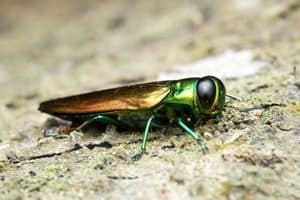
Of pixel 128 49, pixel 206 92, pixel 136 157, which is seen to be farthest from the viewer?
pixel 128 49

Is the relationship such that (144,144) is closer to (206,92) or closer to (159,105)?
(159,105)

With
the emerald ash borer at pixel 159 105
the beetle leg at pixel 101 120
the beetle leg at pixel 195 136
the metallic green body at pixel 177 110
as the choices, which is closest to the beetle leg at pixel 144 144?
the emerald ash borer at pixel 159 105

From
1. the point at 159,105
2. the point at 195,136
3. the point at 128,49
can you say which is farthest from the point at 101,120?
the point at 128,49

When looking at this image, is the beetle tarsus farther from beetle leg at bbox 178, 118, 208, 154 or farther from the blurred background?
beetle leg at bbox 178, 118, 208, 154

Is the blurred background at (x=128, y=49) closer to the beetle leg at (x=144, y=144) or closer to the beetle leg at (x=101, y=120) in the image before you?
the beetle leg at (x=144, y=144)

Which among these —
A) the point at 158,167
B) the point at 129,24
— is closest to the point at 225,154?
the point at 158,167

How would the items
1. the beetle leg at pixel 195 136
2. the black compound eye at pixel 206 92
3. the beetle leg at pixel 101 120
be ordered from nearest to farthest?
1. the beetle leg at pixel 195 136
2. the black compound eye at pixel 206 92
3. the beetle leg at pixel 101 120

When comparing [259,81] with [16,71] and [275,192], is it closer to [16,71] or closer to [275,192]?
[275,192]
